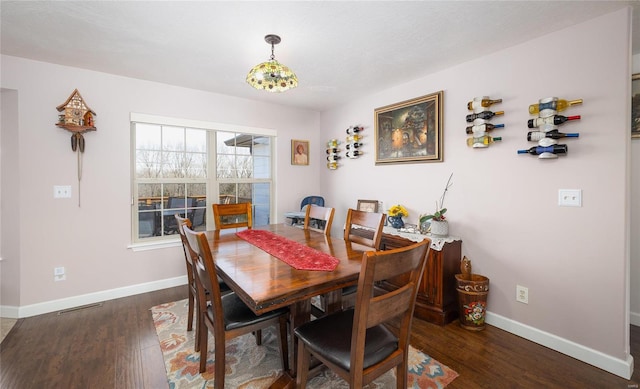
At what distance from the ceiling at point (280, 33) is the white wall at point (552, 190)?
0.69 feet

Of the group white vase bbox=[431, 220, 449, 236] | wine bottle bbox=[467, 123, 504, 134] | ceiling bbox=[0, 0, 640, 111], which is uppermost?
ceiling bbox=[0, 0, 640, 111]

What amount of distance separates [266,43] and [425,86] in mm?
1760

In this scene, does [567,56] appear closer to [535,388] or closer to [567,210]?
[567,210]

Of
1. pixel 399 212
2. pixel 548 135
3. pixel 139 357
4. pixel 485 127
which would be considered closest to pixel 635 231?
pixel 548 135

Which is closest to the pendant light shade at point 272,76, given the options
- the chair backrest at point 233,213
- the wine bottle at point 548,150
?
the chair backrest at point 233,213

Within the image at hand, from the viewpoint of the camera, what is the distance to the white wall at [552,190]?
1875 millimetres

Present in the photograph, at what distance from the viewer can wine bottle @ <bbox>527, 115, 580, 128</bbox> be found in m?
2.03

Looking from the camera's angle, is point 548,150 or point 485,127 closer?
point 548,150

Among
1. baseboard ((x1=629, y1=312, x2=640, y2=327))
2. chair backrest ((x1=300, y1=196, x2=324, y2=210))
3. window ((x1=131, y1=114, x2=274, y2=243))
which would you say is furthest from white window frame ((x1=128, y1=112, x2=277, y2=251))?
baseboard ((x1=629, y1=312, x2=640, y2=327))

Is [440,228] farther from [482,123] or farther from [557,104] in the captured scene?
[557,104]

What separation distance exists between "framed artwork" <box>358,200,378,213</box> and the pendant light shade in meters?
1.99

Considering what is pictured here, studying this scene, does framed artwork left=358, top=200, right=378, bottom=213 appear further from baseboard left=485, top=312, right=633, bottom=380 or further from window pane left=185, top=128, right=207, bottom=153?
window pane left=185, top=128, right=207, bottom=153

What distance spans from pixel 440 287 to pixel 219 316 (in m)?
1.91

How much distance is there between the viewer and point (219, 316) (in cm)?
151
